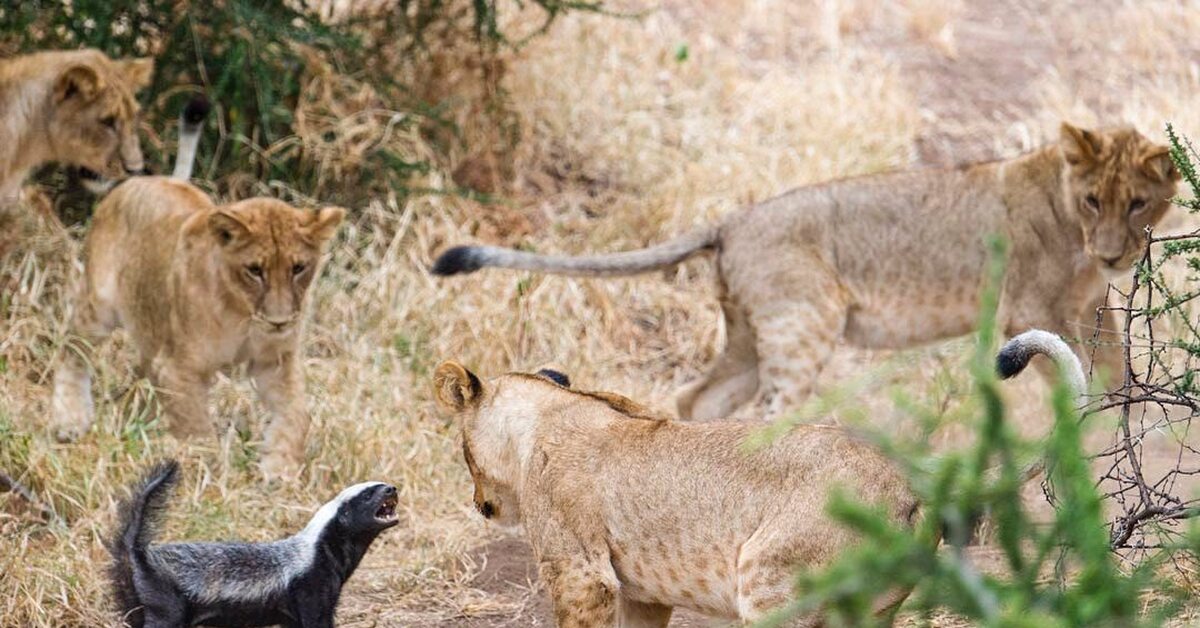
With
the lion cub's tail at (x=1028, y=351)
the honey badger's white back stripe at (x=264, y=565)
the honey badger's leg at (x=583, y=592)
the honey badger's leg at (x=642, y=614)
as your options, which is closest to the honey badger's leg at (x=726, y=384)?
the honey badger's white back stripe at (x=264, y=565)

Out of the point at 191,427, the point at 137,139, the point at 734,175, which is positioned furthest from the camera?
the point at 734,175

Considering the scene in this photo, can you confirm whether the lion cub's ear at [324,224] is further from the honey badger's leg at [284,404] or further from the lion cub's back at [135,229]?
the lion cub's back at [135,229]

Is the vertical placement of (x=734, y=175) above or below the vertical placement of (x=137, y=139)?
above

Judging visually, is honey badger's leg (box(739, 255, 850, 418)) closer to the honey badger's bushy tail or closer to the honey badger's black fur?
the honey badger's black fur

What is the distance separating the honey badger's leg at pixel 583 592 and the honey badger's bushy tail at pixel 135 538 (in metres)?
1.12

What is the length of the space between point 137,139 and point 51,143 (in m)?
0.36

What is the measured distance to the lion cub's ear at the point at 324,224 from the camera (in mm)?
6598

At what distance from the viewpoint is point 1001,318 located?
737 cm

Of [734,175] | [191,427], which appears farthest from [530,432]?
[734,175]

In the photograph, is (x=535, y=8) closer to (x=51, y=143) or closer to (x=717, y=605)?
(x=51, y=143)

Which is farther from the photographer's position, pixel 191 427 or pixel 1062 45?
pixel 1062 45

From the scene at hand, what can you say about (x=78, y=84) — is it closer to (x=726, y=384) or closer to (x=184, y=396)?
(x=184, y=396)

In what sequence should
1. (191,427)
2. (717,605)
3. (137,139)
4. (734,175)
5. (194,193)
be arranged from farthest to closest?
(734,175) → (137,139) → (194,193) → (191,427) → (717,605)

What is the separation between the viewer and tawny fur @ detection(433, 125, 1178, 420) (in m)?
7.06
